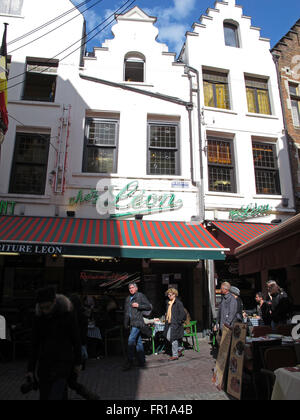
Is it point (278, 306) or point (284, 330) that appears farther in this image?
point (278, 306)

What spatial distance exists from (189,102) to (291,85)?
4.85 metres

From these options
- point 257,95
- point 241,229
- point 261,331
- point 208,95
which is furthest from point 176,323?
point 257,95

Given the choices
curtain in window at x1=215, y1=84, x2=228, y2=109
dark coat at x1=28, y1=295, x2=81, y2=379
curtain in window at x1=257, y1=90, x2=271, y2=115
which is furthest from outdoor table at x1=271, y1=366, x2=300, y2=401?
curtain in window at x1=257, y1=90, x2=271, y2=115

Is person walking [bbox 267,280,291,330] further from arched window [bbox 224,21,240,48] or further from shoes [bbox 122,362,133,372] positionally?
arched window [bbox 224,21,240,48]

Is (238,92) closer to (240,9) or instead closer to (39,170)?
(240,9)

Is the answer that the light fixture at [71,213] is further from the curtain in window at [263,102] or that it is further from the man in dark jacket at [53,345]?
the curtain in window at [263,102]

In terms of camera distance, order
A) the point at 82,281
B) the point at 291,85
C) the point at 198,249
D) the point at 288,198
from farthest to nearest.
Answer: the point at 291,85 < the point at 288,198 < the point at 82,281 < the point at 198,249

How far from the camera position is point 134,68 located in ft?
35.5

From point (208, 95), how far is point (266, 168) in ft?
11.2

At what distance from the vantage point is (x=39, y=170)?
9.40 meters

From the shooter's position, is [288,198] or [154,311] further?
[288,198]

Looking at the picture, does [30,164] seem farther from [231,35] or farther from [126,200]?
[231,35]

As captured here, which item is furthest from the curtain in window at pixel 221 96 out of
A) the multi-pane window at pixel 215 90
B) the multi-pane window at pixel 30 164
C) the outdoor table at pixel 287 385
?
the outdoor table at pixel 287 385
